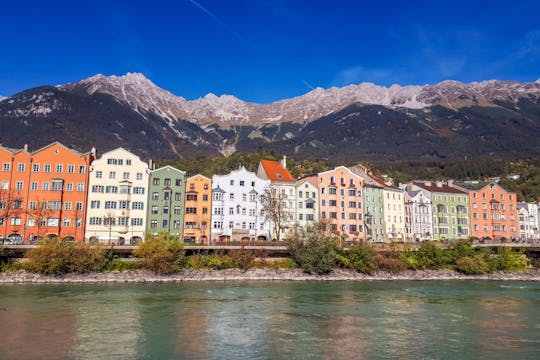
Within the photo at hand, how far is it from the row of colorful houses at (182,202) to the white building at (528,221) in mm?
29835

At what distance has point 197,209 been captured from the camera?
271ft

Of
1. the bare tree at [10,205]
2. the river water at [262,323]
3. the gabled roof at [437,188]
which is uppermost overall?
the gabled roof at [437,188]

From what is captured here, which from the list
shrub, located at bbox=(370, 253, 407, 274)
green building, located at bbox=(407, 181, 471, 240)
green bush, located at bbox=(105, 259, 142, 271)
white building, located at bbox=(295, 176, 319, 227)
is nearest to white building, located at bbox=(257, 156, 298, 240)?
white building, located at bbox=(295, 176, 319, 227)

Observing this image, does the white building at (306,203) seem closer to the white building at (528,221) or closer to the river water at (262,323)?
the river water at (262,323)

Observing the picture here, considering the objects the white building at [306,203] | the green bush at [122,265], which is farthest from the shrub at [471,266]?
the green bush at [122,265]

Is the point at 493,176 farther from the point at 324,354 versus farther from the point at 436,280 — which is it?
the point at 324,354

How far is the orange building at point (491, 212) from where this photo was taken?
109 m

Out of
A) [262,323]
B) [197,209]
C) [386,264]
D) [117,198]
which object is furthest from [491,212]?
[262,323]

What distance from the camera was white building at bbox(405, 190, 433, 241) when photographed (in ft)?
335

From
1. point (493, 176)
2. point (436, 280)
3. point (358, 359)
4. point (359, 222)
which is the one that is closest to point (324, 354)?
A: point (358, 359)

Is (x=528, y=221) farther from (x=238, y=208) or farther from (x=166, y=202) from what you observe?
(x=166, y=202)

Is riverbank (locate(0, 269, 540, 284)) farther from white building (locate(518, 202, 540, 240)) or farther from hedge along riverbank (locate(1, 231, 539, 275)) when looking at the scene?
white building (locate(518, 202, 540, 240))

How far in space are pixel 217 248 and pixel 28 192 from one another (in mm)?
34251

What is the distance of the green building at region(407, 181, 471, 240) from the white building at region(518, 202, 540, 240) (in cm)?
2020
